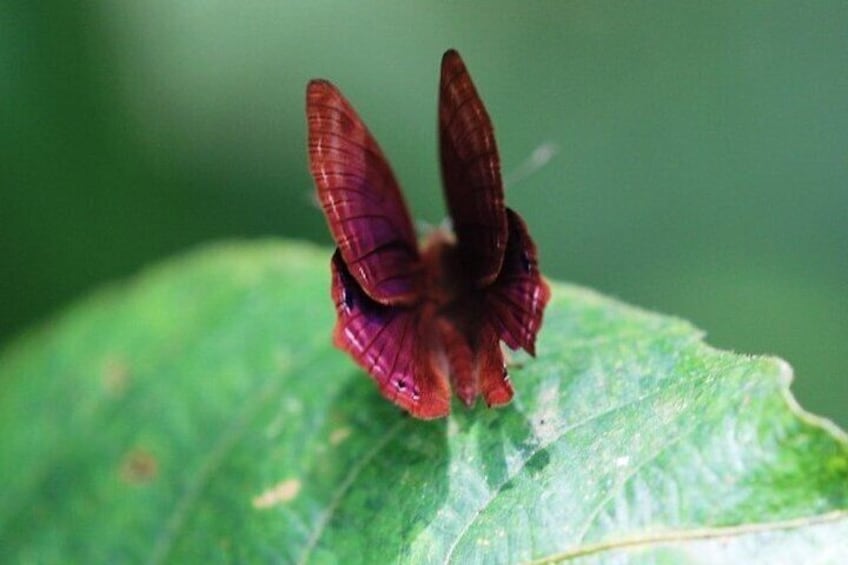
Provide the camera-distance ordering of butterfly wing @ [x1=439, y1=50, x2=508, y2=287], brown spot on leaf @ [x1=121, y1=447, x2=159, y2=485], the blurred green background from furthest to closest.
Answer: the blurred green background < brown spot on leaf @ [x1=121, y1=447, x2=159, y2=485] < butterfly wing @ [x1=439, y1=50, x2=508, y2=287]

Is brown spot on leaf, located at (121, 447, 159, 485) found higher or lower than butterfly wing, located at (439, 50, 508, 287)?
lower

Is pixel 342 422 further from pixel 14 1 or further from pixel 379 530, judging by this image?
pixel 14 1

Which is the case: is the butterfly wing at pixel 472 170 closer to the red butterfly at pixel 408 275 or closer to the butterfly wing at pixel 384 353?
the red butterfly at pixel 408 275

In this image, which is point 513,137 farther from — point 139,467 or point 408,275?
point 139,467

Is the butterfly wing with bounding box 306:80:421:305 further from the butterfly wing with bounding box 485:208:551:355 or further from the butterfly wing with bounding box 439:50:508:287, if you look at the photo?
the butterfly wing with bounding box 485:208:551:355

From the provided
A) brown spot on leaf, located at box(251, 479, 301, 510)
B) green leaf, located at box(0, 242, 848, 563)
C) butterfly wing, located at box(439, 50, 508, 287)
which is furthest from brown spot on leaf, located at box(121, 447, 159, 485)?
butterfly wing, located at box(439, 50, 508, 287)

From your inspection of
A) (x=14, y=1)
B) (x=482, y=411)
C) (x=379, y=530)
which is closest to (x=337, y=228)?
(x=482, y=411)

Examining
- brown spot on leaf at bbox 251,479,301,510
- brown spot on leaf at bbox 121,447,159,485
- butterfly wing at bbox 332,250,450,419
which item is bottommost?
brown spot on leaf at bbox 121,447,159,485
